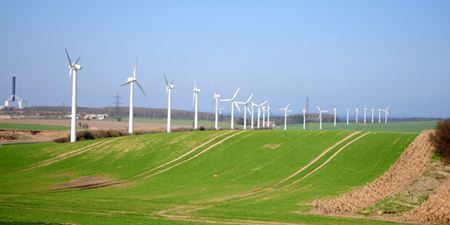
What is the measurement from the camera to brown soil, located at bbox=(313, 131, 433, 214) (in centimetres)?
3448

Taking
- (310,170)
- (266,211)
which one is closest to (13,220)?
(266,211)

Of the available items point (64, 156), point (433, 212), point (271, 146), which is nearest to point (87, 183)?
point (64, 156)

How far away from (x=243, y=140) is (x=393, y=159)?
2118cm

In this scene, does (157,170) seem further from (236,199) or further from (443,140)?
(443,140)

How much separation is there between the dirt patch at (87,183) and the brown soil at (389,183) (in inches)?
874

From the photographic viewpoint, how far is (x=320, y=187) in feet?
156

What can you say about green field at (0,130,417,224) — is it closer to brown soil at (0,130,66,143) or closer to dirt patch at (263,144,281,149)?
dirt patch at (263,144,281,149)

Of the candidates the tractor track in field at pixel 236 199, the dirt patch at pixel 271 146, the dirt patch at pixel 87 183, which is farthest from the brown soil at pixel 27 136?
the tractor track in field at pixel 236 199

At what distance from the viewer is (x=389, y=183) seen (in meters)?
45.6

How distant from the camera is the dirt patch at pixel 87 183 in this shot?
50.8 metres

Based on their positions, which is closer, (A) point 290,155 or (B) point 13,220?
(B) point 13,220

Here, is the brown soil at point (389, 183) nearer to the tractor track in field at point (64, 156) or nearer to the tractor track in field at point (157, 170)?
the tractor track in field at point (157, 170)

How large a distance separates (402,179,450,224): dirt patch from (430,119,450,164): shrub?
50.1 ft

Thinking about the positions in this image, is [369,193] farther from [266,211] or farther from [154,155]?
[154,155]
